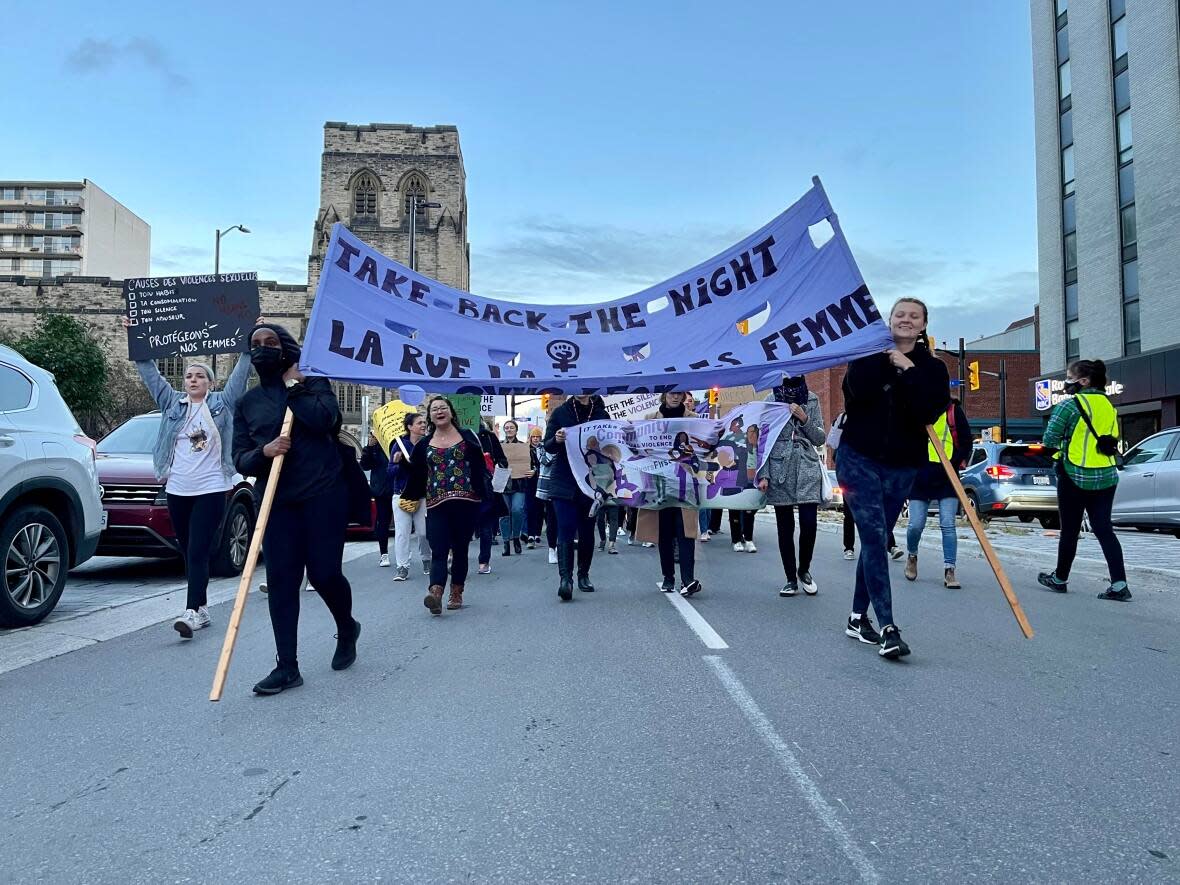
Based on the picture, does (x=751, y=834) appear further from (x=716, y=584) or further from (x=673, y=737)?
(x=716, y=584)

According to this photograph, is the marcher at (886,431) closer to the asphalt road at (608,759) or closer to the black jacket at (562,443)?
the asphalt road at (608,759)

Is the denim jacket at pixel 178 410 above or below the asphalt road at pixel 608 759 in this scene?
above

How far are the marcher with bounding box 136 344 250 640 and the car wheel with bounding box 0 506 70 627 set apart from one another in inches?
35.9

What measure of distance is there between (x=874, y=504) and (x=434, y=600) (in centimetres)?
337

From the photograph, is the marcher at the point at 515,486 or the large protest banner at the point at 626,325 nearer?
the large protest banner at the point at 626,325

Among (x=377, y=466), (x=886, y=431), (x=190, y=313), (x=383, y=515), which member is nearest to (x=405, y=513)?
(x=377, y=466)

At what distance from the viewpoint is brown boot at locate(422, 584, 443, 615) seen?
6.83 m

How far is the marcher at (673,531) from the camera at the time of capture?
25.4ft

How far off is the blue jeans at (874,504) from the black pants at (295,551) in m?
2.89

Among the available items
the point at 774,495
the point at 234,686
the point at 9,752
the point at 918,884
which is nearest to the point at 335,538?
the point at 234,686

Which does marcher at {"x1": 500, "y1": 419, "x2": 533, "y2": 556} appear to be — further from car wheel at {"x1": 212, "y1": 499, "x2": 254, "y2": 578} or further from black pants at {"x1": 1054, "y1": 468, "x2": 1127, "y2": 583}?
black pants at {"x1": 1054, "y1": 468, "x2": 1127, "y2": 583}

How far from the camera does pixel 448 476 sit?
282 inches

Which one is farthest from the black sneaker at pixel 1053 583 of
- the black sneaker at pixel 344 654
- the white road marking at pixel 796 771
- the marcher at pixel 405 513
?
the black sneaker at pixel 344 654

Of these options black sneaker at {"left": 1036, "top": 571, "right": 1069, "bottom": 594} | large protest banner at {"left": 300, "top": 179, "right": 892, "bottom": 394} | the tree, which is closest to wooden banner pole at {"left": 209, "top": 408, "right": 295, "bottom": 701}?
large protest banner at {"left": 300, "top": 179, "right": 892, "bottom": 394}
